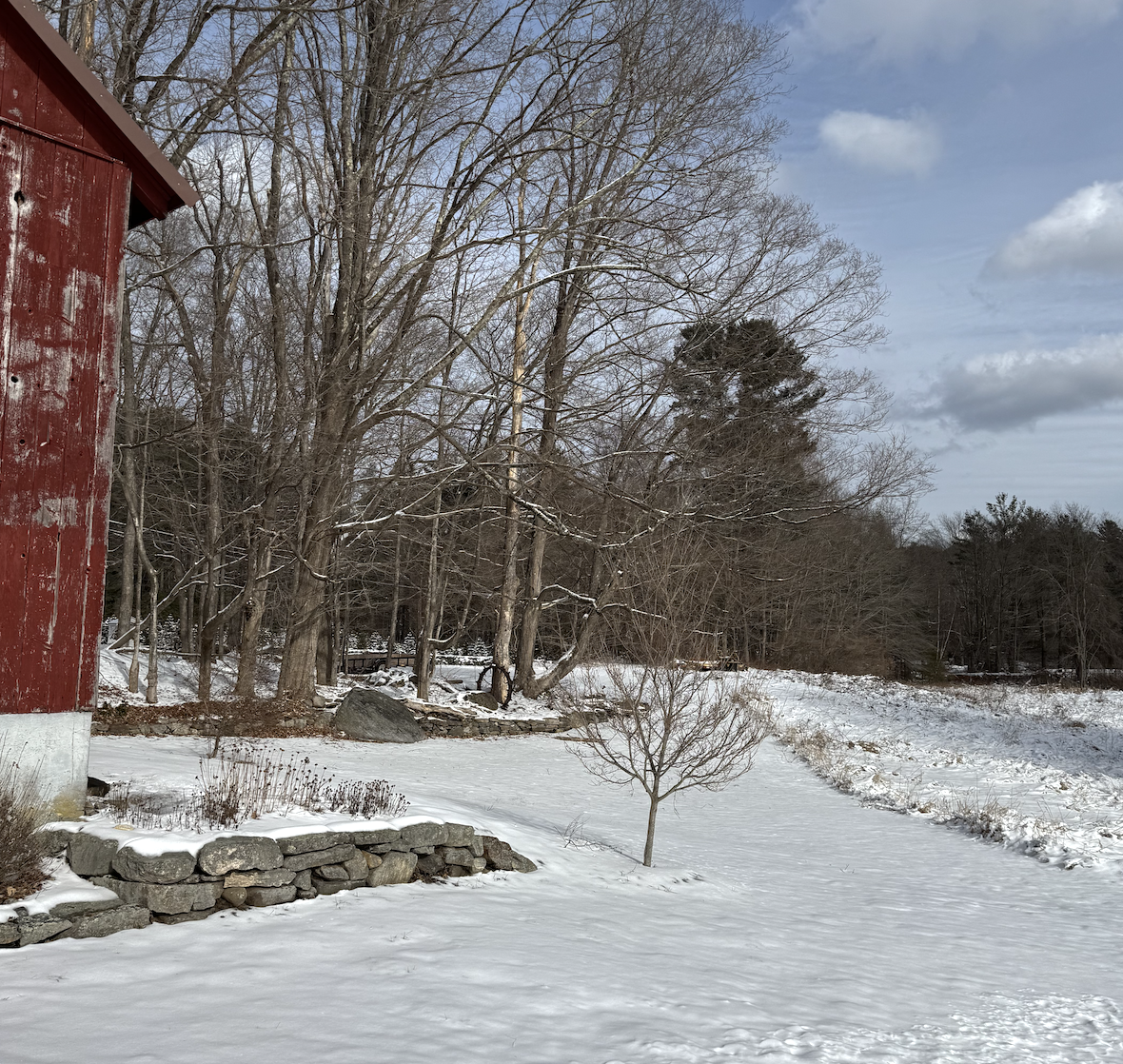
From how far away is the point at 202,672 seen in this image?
14.5 meters

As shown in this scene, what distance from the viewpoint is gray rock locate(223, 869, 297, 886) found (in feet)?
18.9

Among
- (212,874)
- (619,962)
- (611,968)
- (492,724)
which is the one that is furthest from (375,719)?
(611,968)

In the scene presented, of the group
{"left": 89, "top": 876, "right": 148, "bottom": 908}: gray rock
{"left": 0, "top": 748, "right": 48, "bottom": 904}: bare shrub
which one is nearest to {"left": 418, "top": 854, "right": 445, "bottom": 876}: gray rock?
{"left": 89, "top": 876, "right": 148, "bottom": 908}: gray rock

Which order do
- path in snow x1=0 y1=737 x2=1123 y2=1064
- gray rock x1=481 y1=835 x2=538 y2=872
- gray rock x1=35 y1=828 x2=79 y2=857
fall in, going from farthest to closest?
gray rock x1=481 y1=835 x2=538 y2=872 → gray rock x1=35 y1=828 x2=79 y2=857 → path in snow x1=0 y1=737 x2=1123 y2=1064

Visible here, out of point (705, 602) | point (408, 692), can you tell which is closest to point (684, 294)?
point (705, 602)

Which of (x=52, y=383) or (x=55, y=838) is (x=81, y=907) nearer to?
(x=55, y=838)

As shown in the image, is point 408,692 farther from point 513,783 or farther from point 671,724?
point 671,724

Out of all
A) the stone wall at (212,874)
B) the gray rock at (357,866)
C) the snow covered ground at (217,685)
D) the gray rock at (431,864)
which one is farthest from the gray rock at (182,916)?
the snow covered ground at (217,685)

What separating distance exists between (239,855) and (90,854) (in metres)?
0.81

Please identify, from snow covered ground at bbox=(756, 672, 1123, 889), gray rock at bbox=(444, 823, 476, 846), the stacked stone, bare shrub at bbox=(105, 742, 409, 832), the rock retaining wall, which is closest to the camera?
bare shrub at bbox=(105, 742, 409, 832)

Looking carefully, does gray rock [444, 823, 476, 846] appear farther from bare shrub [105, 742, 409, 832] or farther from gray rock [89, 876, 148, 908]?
gray rock [89, 876, 148, 908]

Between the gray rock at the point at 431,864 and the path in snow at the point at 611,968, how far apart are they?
0.74 feet

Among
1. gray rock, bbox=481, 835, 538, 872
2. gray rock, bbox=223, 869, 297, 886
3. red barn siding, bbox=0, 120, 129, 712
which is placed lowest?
gray rock, bbox=481, 835, 538, 872

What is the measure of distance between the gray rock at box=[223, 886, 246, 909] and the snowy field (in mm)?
162
